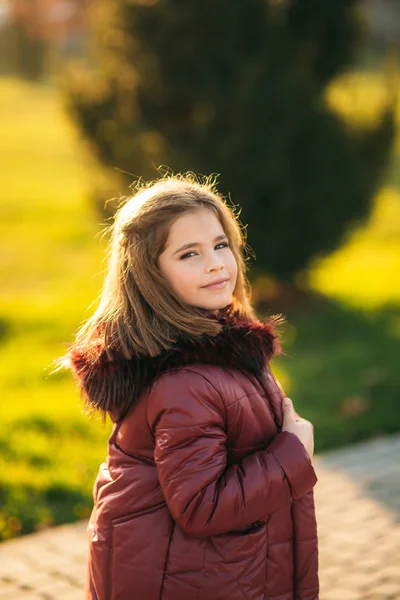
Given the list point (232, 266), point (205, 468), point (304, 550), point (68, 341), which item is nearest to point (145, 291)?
point (232, 266)

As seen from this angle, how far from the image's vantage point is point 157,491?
94.3 inches

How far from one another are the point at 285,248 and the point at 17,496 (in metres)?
5.30

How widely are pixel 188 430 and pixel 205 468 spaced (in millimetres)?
119

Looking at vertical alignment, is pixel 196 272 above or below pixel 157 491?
above

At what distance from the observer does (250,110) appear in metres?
8.98

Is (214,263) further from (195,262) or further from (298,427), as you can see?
(298,427)

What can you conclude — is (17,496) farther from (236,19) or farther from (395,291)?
(395,291)

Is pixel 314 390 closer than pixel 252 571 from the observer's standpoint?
No

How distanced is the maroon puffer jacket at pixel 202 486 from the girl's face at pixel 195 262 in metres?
0.13

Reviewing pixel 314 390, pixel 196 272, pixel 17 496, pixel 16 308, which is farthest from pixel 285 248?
pixel 196 272

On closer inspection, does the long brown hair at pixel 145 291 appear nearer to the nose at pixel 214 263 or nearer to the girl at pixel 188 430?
the girl at pixel 188 430

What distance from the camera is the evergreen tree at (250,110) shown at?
900 centimetres

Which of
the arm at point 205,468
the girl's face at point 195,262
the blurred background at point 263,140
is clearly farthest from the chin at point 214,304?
the blurred background at point 263,140

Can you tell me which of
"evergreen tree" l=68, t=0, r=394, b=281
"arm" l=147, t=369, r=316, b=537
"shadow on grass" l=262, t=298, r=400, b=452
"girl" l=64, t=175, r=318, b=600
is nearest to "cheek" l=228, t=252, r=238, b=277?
"girl" l=64, t=175, r=318, b=600
